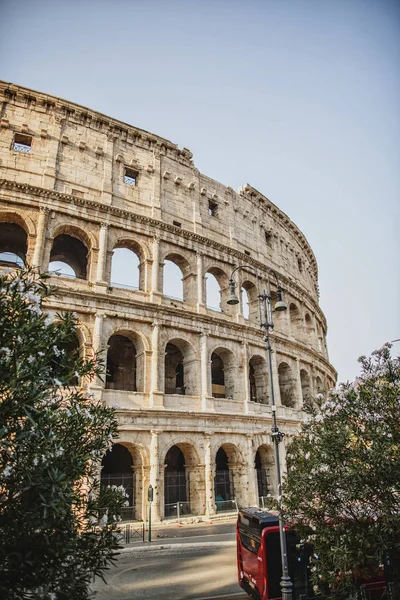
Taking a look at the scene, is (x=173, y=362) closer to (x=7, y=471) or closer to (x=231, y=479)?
(x=231, y=479)

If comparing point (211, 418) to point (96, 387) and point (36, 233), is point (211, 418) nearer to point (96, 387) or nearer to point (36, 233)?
point (96, 387)

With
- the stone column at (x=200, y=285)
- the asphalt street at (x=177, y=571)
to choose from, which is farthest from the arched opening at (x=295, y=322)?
the asphalt street at (x=177, y=571)

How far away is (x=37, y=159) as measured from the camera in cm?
1734

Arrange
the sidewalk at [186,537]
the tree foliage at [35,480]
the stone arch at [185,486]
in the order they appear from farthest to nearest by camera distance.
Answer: the stone arch at [185,486]
the sidewalk at [186,537]
the tree foliage at [35,480]

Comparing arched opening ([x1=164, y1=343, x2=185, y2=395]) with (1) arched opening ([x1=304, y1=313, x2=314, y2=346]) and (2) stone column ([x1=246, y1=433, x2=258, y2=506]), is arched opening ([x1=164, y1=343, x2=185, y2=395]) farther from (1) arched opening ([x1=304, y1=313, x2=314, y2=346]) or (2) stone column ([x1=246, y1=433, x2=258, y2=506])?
(1) arched opening ([x1=304, y1=313, x2=314, y2=346])

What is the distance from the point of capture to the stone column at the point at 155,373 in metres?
15.8

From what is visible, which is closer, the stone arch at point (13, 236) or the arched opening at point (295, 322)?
the stone arch at point (13, 236)

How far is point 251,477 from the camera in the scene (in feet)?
58.3

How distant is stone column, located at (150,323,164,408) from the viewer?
51.9ft

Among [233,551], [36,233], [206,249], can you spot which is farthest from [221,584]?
[206,249]

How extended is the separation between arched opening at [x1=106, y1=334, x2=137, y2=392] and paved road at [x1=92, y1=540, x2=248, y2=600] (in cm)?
790

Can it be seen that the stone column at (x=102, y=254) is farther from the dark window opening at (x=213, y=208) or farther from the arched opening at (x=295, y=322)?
the arched opening at (x=295, y=322)

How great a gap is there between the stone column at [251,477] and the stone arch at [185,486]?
279 cm

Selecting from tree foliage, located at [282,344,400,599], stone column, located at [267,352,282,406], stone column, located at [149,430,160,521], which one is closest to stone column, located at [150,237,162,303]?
stone column, located at [149,430,160,521]
